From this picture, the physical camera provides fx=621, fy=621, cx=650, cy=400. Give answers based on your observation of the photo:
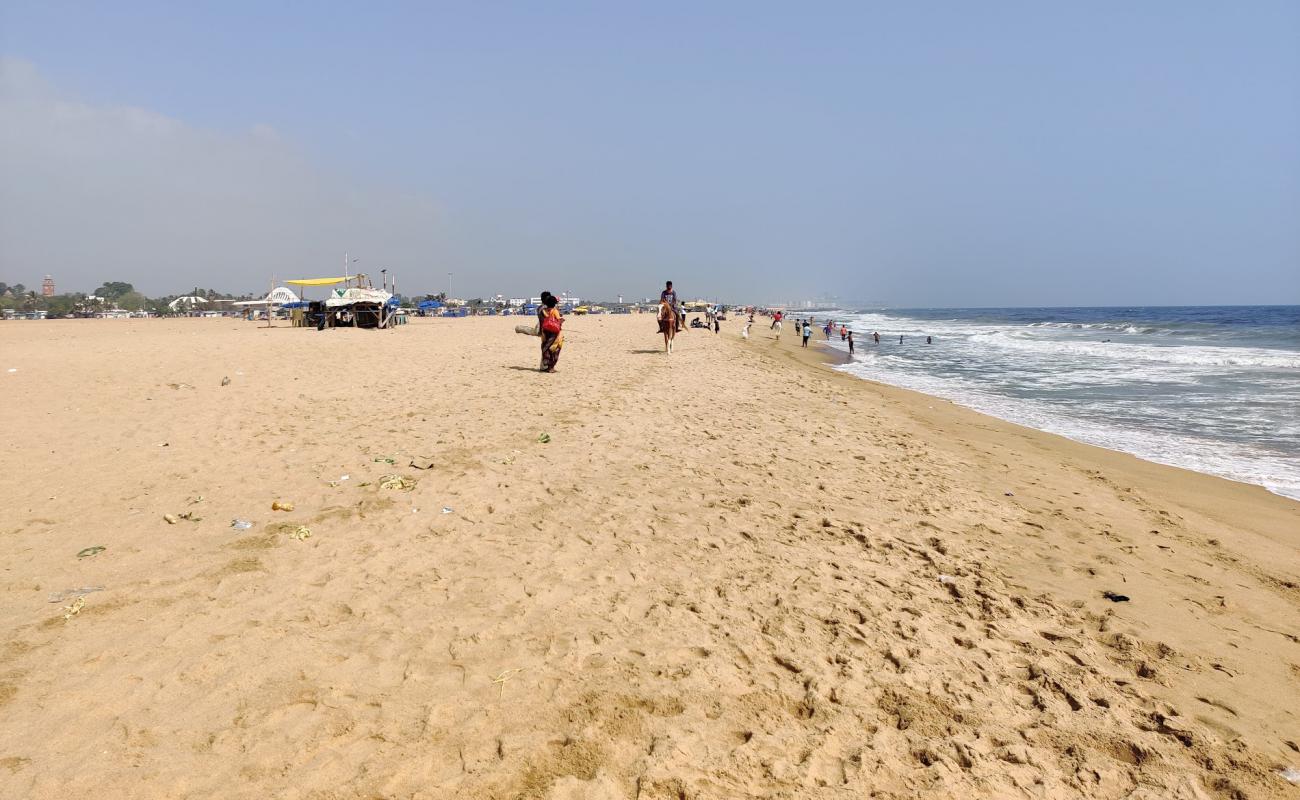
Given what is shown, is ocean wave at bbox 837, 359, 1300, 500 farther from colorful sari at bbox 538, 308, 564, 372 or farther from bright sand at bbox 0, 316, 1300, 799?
colorful sari at bbox 538, 308, 564, 372

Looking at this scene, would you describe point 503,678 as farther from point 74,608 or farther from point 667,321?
point 667,321

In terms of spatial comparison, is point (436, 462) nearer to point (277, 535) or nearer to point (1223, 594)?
Answer: point (277, 535)

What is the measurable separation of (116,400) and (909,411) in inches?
540

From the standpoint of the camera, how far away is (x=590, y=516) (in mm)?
5281

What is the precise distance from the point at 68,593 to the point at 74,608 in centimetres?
29

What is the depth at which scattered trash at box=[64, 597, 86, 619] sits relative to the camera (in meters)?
3.52

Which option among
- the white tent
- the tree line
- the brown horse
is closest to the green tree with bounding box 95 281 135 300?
the tree line

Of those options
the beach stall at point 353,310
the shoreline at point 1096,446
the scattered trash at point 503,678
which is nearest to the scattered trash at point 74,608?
the scattered trash at point 503,678

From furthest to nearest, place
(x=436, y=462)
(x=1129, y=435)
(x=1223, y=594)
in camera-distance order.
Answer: (x=1129, y=435) → (x=436, y=462) → (x=1223, y=594)

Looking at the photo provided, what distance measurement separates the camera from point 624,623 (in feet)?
11.9

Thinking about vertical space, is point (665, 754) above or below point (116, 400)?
below

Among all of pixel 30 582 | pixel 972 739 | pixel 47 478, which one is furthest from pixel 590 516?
pixel 47 478

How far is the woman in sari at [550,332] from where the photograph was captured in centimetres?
1383

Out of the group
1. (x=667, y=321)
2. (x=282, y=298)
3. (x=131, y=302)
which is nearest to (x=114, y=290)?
(x=131, y=302)
